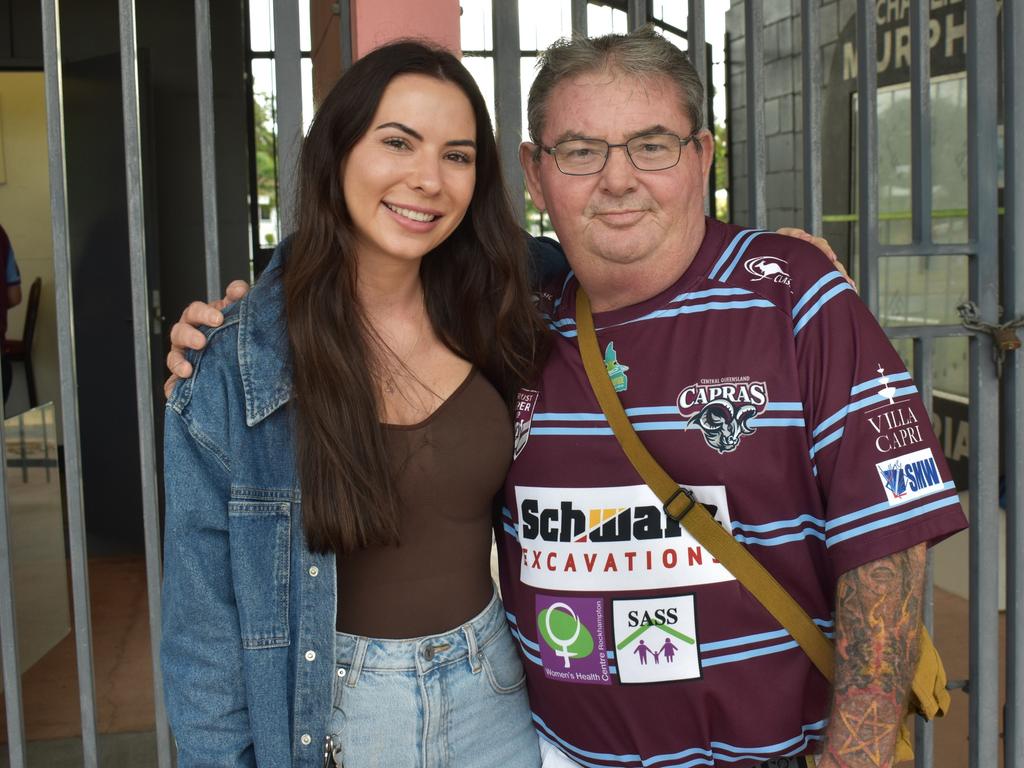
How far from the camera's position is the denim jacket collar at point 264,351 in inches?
63.5

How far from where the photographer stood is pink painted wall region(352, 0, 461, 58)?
2.12 metres

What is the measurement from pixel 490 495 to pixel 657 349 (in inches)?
14.7

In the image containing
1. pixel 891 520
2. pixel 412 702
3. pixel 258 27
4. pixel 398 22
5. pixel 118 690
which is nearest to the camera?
pixel 891 520

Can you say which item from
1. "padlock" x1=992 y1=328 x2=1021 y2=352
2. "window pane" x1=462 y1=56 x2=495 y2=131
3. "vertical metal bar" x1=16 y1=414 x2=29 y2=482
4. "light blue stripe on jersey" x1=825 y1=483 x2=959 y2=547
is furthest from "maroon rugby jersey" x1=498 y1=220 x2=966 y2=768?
"vertical metal bar" x1=16 y1=414 x2=29 y2=482

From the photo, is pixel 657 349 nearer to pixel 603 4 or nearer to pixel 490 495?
pixel 490 495

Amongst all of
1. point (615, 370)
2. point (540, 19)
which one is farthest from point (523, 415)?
point (540, 19)

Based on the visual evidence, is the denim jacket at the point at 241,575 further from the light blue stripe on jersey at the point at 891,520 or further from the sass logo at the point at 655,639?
the light blue stripe on jersey at the point at 891,520

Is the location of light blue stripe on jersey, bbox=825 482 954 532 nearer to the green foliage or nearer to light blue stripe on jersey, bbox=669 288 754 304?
light blue stripe on jersey, bbox=669 288 754 304

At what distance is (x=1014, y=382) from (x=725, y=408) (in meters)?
1.04

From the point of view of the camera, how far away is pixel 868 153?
226 centimetres

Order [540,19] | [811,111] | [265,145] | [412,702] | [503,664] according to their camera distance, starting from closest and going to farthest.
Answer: [412,702] → [503,664] → [811,111] → [540,19] → [265,145]

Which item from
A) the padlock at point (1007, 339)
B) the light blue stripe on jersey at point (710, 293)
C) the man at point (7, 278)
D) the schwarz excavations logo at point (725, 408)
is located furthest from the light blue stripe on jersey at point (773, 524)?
the man at point (7, 278)

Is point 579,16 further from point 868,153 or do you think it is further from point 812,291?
point 812,291

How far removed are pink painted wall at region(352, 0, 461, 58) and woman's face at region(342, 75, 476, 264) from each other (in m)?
0.48
